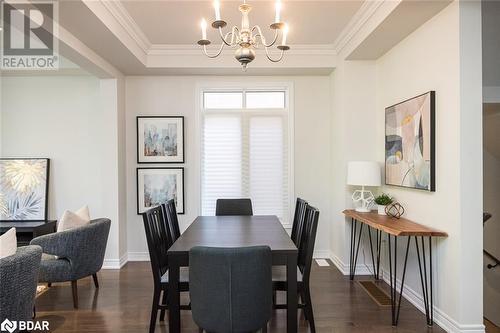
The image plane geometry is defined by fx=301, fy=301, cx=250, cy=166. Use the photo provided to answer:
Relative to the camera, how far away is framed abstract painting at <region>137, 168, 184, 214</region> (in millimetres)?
4441

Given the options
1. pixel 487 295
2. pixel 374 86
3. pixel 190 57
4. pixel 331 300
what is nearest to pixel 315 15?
pixel 374 86

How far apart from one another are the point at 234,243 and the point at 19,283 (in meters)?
1.44

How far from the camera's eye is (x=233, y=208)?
12.6ft

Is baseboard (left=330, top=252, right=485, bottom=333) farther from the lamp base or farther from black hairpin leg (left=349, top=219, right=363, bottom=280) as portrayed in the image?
the lamp base

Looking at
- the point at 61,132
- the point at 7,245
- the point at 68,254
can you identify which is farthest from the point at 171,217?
the point at 61,132

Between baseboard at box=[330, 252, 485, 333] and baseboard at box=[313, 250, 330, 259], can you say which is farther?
baseboard at box=[313, 250, 330, 259]

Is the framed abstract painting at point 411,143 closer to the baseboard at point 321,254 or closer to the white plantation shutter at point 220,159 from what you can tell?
the baseboard at point 321,254

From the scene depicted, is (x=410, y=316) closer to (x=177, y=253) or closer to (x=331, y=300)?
(x=331, y=300)

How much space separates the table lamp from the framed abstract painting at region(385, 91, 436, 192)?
191mm

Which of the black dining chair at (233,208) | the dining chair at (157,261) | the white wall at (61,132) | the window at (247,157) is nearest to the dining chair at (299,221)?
the black dining chair at (233,208)

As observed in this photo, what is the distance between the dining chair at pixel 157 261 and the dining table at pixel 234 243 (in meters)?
0.19

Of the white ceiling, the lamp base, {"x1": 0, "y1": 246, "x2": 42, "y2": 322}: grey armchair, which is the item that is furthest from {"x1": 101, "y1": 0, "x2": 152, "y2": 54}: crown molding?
the lamp base

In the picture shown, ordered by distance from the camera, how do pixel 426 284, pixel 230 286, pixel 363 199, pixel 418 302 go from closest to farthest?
pixel 230 286, pixel 426 284, pixel 418 302, pixel 363 199

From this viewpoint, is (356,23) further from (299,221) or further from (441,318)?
(441,318)
